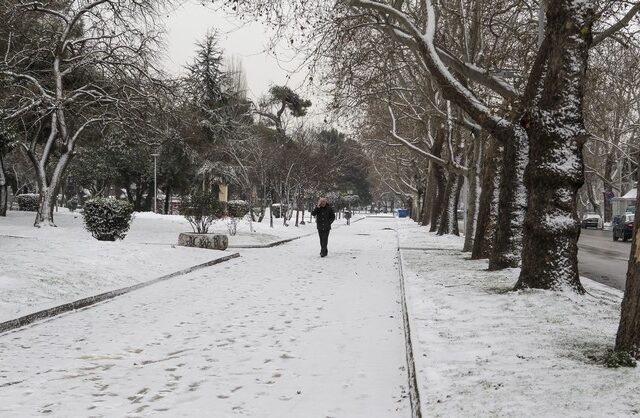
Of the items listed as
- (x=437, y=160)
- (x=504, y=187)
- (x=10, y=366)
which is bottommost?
(x=10, y=366)

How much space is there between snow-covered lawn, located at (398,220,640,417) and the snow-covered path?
0.41 metres

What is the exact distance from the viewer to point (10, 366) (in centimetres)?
559

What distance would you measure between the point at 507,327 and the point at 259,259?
11.5 metres

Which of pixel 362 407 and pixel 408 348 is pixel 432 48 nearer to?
pixel 408 348

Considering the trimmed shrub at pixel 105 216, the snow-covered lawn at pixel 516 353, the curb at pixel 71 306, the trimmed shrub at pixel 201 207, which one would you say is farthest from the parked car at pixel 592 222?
the curb at pixel 71 306

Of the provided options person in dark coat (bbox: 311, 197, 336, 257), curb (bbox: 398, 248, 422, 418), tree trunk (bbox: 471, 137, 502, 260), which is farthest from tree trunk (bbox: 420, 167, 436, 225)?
curb (bbox: 398, 248, 422, 418)

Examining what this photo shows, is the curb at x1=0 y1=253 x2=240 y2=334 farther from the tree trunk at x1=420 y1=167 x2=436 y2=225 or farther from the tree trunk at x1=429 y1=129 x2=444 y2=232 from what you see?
the tree trunk at x1=420 y1=167 x2=436 y2=225

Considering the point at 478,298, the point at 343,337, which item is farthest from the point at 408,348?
the point at 478,298

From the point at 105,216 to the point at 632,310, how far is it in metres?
16.1

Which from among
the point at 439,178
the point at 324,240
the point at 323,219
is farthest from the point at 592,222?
the point at 323,219

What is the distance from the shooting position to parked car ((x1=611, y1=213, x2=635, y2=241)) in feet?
98.4

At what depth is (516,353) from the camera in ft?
18.2

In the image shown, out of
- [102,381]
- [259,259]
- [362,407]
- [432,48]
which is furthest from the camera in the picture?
[259,259]

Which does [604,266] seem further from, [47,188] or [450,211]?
[47,188]
